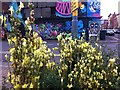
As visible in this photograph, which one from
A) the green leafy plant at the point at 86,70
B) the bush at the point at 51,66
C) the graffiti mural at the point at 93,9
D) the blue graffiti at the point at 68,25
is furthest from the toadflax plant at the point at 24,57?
the graffiti mural at the point at 93,9

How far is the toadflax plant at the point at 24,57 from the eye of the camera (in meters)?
3.13

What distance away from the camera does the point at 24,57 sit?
318 centimetres

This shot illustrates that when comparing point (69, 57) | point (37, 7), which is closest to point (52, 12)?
Answer: point (37, 7)

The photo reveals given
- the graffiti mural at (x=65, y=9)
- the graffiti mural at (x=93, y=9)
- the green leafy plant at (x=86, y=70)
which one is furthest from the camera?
the graffiti mural at (x=93, y=9)

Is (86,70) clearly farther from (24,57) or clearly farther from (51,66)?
(24,57)

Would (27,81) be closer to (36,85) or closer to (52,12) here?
(36,85)

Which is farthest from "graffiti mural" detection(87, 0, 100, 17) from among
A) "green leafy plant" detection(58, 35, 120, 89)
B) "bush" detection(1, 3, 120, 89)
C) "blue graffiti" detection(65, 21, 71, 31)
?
"green leafy plant" detection(58, 35, 120, 89)

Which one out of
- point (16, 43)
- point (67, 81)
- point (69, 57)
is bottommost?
point (67, 81)

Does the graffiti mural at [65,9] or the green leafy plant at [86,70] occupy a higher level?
the graffiti mural at [65,9]

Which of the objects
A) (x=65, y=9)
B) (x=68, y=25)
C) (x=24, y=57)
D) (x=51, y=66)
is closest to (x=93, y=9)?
(x=65, y=9)

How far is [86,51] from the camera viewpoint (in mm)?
4176

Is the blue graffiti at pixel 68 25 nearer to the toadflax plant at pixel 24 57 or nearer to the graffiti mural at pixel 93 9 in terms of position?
the graffiti mural at pixel 93 9

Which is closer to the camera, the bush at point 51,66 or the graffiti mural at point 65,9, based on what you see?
the bush at point 51,66

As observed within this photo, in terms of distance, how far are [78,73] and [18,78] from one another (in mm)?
923
